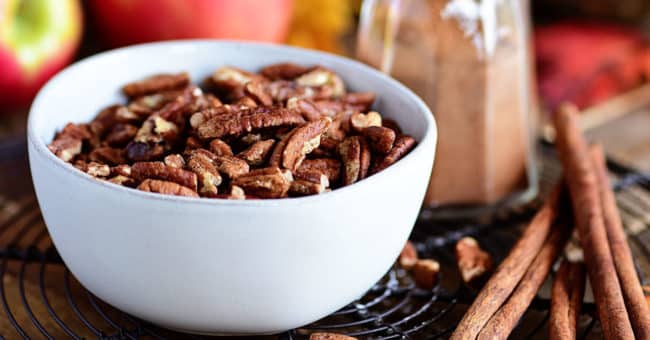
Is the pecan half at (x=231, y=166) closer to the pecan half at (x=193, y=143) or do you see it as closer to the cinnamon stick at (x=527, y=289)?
the pecan half at (x=193, y=143)

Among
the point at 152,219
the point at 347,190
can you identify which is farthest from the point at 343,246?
the point at 152,219

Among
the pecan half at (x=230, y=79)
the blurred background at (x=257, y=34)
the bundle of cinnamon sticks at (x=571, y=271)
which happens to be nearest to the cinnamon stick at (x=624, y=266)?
the bundle of cinnamon sticks at (x=571, y=271)

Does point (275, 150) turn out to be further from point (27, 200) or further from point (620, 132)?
point (620, 132)

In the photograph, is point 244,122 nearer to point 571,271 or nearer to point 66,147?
point 66,147

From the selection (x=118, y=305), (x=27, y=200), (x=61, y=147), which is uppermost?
(x=61, y=147)

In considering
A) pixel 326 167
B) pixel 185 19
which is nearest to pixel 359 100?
pixel 326 167

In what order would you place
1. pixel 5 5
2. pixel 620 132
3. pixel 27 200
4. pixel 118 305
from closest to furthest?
pixel 118 305 < pixel 27 200 < pixel 5 5 < pixel 620 132

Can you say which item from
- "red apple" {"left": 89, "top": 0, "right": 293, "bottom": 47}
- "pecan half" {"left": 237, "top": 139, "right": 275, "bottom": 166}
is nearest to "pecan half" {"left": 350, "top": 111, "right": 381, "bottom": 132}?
"pecan half" {"left": 237, "top": 139, "right": 275, "bottom": 166}
